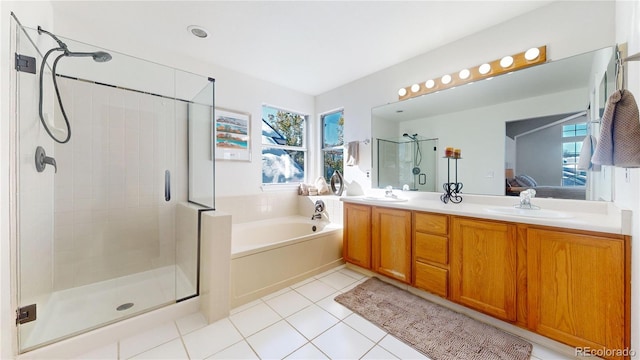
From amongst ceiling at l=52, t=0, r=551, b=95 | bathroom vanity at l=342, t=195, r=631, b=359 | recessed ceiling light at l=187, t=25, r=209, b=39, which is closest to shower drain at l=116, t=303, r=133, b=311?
bathroom vanity at l=342, t=195, r=631, b=359

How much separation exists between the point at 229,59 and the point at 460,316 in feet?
11.3

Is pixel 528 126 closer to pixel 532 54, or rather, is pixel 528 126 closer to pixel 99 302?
pixel 532 54

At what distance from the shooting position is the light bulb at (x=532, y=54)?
1868 millimetres

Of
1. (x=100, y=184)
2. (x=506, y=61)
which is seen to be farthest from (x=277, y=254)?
(x=506, y=61)

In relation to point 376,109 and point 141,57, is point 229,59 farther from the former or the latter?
point 376,109

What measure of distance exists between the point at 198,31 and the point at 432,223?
2802 mm

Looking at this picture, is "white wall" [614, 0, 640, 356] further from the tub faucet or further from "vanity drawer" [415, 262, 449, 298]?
"vanity drawer" [415, 262, 449, 298]

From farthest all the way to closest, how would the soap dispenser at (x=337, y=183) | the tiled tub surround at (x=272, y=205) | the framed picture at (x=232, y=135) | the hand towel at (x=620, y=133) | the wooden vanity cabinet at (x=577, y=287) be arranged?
the soap dispenser at (x=337, y=183), the tiled tub surround at (x=272, y=205), the framed picture at (x=232, y=135), the wooden vanity cabinet at (x=577, y=287), the hand towel at (x=620, y=133)

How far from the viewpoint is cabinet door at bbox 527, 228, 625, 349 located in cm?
122

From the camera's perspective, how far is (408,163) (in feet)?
8.84

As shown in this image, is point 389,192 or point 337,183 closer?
point 389,192

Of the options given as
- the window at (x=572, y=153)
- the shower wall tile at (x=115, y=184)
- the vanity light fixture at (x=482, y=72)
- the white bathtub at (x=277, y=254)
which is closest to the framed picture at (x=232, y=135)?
the shower wall tile at (x=115, y=184)

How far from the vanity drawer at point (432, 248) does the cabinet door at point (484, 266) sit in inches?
2.4

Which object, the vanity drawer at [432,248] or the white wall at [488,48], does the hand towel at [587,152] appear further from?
the vanity drawer at [432,248]
